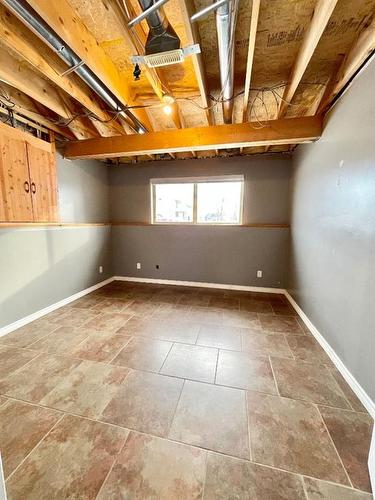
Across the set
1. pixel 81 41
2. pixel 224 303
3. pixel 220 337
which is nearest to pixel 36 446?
pixel 220 337

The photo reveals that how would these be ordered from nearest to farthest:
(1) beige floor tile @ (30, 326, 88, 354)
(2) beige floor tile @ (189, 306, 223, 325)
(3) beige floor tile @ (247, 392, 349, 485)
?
1. (3) beige floor tile @ (247, 392, 349, 485)
2. (1) beige floor tile @ (30, 326, 88, 354)
3. (2) beige floor tile @ (189, 306, 223, 325)

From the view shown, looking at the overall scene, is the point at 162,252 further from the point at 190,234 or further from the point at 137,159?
the point at 137,159

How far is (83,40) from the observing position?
62.1 inches

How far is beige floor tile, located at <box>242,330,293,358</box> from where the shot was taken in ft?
6.88

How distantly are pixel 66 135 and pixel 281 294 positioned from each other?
4.37 meters

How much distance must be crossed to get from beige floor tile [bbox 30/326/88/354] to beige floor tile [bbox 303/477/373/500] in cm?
212

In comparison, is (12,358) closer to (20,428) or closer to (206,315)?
(20,428)

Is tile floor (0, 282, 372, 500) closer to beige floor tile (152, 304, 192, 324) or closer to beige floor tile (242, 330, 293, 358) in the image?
beige floor tile (242, 330, 293, 358)

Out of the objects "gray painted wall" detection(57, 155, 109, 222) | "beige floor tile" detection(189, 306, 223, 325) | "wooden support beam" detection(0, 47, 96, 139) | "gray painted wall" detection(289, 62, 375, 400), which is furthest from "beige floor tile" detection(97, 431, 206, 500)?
"gray painted wall" detection(57, 155, 109, 222)

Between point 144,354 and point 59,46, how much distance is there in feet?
8.73

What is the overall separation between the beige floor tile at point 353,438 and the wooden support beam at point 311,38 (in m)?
2.55

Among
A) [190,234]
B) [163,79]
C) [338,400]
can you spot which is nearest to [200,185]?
[190,234]

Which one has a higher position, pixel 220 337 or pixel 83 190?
pixel 83 190

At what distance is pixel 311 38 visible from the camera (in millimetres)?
1461
